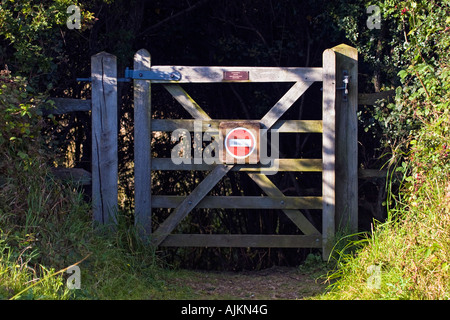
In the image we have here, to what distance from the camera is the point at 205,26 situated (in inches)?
311

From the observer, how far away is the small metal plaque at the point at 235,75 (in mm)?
6176

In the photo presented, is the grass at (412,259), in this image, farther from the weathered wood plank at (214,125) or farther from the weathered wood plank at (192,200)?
the weathered wood plank at (192,200)

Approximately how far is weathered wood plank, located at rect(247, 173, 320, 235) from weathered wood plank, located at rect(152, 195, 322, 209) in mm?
71

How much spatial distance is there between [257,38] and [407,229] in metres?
3.61

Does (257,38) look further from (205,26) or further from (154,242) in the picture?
(154,242)

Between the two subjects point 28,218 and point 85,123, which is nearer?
point 28,218

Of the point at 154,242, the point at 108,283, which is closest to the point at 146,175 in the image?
the point at 154,242

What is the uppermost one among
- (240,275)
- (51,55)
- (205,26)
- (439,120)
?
(205,26)

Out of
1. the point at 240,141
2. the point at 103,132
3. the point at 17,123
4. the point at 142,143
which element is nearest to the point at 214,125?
the point at 240,141

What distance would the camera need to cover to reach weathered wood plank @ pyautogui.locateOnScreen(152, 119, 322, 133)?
6.20 meters

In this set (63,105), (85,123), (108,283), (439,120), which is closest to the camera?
(108,283)

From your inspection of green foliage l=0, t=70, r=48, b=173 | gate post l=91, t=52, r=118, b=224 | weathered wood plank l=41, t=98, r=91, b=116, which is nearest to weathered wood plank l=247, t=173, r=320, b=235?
gate post l=91, t=52, r=118, b=224

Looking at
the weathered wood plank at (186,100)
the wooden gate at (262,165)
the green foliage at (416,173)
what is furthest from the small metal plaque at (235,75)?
the green foliage at (416,173)

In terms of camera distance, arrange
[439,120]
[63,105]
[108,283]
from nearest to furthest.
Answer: [108,283] < [439,120] < [63,105]
